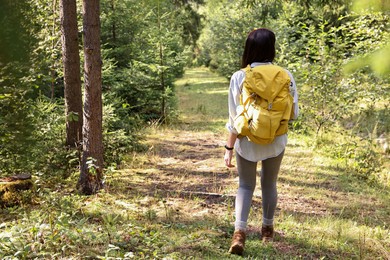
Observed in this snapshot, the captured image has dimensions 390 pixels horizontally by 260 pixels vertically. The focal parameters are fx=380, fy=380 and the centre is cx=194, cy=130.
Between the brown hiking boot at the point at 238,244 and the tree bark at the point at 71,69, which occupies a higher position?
the tree bark at the point at 71,69

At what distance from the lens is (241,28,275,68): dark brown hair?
126 inches

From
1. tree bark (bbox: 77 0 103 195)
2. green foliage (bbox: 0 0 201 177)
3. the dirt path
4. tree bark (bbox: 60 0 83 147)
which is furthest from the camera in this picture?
tree bark (bbox: 60 0 83 147)

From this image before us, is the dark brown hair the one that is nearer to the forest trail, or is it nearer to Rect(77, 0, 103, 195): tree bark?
the forest trail

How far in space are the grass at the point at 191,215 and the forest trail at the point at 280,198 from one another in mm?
14

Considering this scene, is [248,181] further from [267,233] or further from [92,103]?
[92,103]

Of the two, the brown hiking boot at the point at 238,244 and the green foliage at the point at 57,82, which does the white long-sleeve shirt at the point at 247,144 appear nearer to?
the brown hiking boot at the point at 238,244

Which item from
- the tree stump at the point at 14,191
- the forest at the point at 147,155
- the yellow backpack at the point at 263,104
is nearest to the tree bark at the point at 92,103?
the forest at the point at 147,155

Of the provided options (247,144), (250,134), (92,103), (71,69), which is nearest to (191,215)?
(247,144)

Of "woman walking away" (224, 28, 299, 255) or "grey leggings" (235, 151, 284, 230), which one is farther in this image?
"grey leggings" (235, 151, 284, 230)

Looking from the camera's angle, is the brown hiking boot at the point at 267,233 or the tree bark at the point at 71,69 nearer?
the brown hiking boot at the point at 267,233

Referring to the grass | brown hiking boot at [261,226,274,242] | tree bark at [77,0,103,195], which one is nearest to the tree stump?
the grass

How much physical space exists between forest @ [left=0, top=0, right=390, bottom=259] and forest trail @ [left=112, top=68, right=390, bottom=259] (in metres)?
0.02

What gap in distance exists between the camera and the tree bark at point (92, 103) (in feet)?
16.2

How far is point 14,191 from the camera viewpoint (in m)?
4.75
